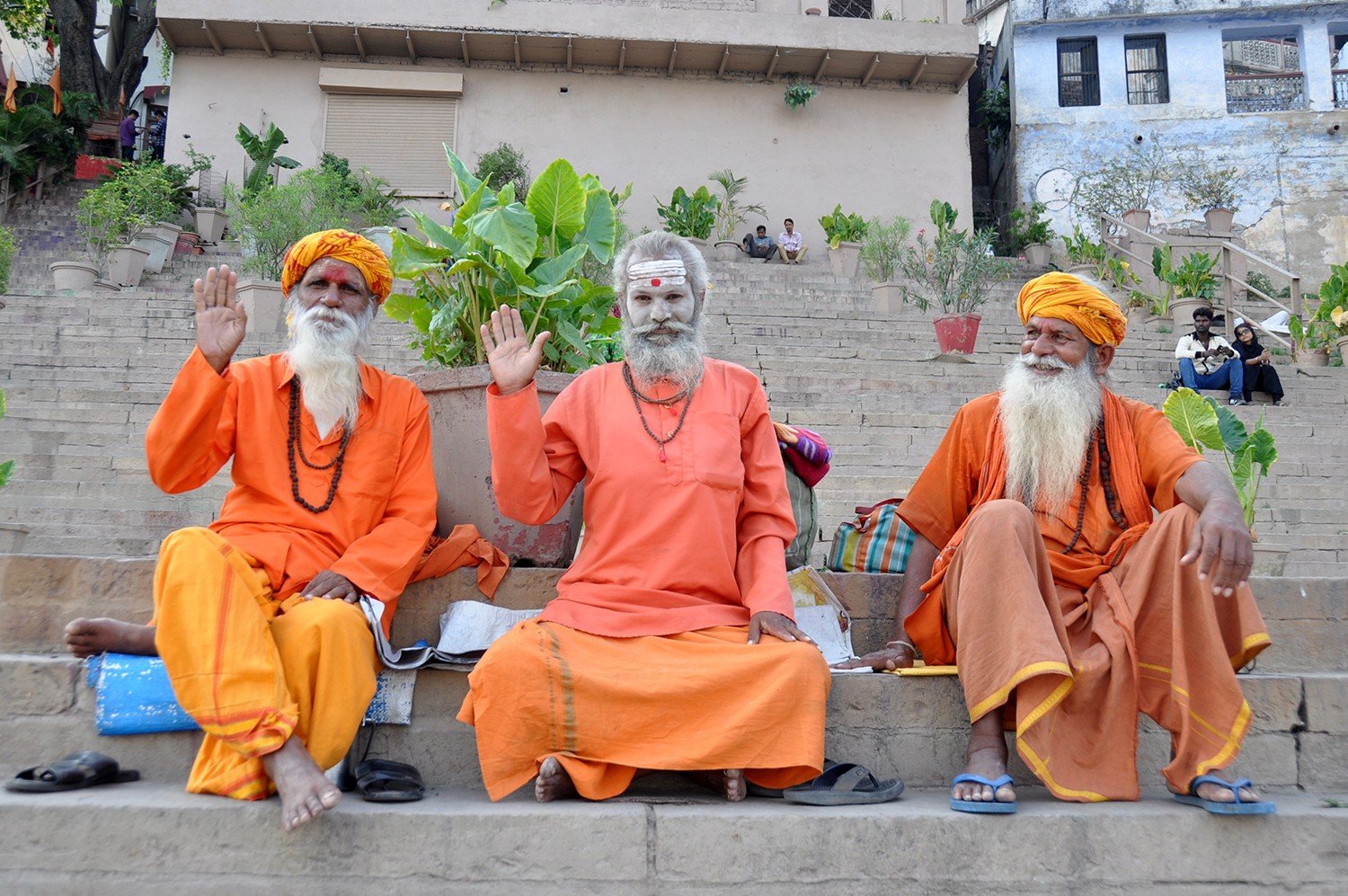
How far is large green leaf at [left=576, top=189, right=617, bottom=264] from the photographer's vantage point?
4418mm

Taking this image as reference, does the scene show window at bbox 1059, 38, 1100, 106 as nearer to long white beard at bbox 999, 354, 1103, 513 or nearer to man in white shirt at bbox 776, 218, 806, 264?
man in white shirt at bbox 776, 218, 806, 264

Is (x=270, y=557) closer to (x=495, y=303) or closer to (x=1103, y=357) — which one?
(x=495, y=303)

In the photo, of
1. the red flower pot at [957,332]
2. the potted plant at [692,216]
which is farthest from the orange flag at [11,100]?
the red flower pot at [957,332]

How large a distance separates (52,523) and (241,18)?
12.3 metres

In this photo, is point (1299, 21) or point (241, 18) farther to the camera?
point (1299, 21)

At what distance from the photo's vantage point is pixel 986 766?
2.82m

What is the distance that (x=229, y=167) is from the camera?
16.6m

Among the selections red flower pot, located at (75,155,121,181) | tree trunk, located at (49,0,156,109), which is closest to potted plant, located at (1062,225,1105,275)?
red flower pot, located at (75,155,121,181)

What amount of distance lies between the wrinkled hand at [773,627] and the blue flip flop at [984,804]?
54 cm

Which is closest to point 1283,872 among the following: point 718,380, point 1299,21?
point 718,380

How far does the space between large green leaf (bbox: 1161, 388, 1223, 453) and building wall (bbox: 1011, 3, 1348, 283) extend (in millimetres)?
14990

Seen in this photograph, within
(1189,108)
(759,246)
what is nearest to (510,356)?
(759,246)

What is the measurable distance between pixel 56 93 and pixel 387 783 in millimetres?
19109

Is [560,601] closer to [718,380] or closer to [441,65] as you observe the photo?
[718,380]
